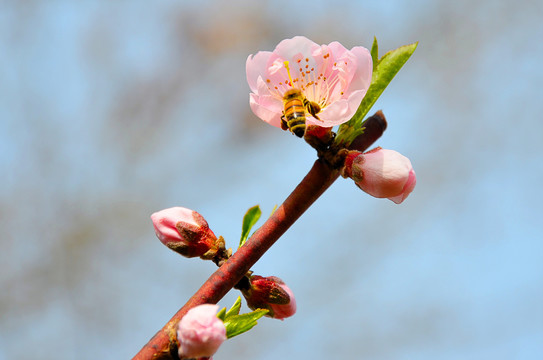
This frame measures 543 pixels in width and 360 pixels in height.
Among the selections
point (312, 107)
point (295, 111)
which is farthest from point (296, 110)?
point (312, 107)

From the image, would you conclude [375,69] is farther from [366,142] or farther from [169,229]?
[169,229]

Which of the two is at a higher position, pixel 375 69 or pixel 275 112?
pixel 375 69

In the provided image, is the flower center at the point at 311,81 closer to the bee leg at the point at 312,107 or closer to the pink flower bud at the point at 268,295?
the bee leg at the point at 312,107

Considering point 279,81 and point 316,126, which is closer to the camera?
point 316,126

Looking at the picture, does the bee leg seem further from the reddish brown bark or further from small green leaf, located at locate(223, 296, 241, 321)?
small green leaf, located at locate(223, 296, 241, 321)

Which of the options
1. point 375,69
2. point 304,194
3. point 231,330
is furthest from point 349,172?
point 231,330

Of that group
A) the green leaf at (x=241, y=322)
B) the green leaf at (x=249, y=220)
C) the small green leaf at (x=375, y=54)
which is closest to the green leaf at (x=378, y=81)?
the small green leaf at (x=375, y=54)

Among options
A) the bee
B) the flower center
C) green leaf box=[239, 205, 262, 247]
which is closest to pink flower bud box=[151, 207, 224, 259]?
green leaf box=[239, 205, 262, 247]
